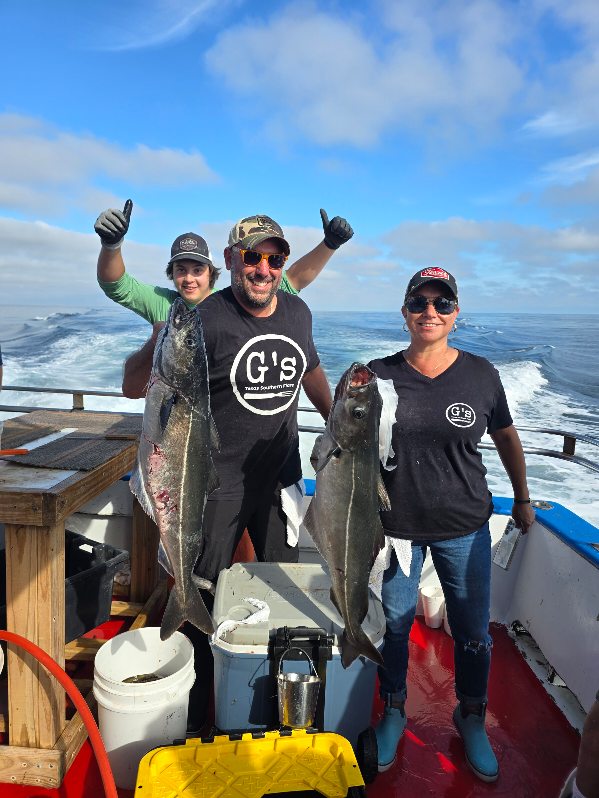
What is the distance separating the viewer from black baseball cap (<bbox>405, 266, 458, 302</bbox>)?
271 centimetres

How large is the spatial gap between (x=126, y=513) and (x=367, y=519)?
2.72 metres

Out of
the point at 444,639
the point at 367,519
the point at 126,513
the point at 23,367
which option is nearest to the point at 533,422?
the point at 444,639

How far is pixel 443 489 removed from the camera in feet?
8.93

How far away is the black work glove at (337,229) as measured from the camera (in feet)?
12.1

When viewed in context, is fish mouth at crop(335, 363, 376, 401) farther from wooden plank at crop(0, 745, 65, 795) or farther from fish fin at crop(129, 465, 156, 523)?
wooden plank at crop(0, 745, 65, 795)

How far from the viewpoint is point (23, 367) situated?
17.0 metres

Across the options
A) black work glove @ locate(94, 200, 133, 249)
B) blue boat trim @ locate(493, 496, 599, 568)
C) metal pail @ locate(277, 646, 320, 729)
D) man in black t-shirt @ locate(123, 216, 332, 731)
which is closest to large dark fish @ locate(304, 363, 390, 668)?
metal pail @ locate(277, 646, 320, 729)

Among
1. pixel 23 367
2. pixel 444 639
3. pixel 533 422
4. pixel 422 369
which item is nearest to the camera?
pixel 422 369

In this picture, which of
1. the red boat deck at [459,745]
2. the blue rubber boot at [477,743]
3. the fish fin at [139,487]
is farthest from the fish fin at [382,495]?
the red boat deck at [459,745]

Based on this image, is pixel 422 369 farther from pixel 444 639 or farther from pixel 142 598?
pixel 142 598

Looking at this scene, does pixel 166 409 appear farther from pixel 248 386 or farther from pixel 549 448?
pixel 549 448

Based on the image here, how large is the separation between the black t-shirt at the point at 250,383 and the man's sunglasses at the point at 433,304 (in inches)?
26.4

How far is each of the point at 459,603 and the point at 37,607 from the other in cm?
212

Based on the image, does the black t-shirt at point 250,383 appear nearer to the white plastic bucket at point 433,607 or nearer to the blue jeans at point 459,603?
the blue jeans at point 459,603
